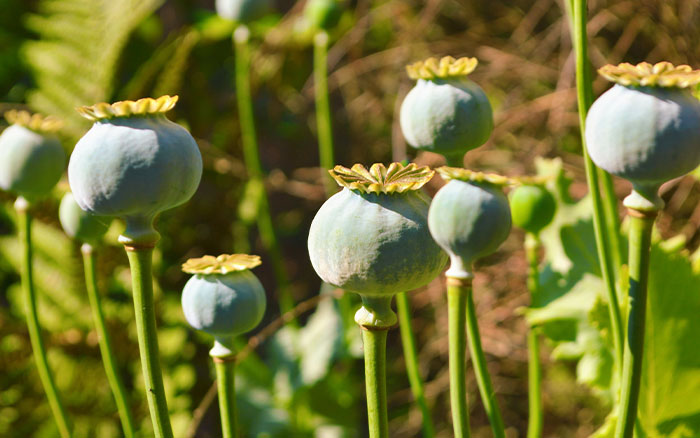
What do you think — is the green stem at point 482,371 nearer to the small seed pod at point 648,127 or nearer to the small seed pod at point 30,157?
the small seed pod at point 648,127

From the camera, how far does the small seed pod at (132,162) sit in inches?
11.3

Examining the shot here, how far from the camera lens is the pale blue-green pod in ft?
2.65

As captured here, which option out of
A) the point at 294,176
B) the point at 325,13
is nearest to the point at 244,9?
the point at 325,13

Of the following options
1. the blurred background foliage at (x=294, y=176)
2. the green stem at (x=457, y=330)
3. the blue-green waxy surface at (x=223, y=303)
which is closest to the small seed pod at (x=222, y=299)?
the blue-green waxy surface at (x=223, y=303)

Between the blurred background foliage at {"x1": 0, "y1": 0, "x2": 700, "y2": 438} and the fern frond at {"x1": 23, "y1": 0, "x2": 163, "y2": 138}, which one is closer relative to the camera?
the blurred background foliage at {"x1": 0, "y1": 0, "x2": 700, "y2": 438}

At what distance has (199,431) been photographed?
124 centimetres

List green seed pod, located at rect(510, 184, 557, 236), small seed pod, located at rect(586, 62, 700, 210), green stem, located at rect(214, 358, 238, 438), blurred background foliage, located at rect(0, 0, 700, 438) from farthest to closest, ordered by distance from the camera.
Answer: blurred background foliage, located at rect(0, 0, 700, 438), green seed pod, located at rect(510, 184, 557, 236), green stem, located at rect(214, 358, 238, 438), small seed pod, located at rect(586, 62, 700, 210)

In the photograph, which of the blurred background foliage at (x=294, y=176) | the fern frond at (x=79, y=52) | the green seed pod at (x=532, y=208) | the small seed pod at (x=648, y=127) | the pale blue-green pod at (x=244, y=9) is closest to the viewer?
the small seed pod at (x=648, y=127)

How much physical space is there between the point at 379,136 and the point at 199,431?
60 cm

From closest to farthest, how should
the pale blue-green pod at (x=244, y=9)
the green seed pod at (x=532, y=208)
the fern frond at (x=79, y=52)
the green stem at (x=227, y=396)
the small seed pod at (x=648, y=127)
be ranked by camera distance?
the small seed pod at (x=648, y=127) < the green stem at (x=227, y=396) < the green seed pod at (x=532, y=208) < the pale blue-green pod at (x=244, y=9) < the fern frond at (x=79, y=52)

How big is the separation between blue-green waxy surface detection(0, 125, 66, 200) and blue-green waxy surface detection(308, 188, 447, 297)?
21cm

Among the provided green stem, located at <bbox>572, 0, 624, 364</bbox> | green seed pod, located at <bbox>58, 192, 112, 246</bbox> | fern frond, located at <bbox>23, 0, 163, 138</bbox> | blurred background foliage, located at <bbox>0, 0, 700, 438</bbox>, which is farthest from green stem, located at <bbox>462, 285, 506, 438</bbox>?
fern frond, located at <bbox>23, 0, 163, 138</bbox>

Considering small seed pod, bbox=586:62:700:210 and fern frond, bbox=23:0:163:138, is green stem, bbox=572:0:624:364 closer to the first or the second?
small seed pod, bbox=586:62:700:210

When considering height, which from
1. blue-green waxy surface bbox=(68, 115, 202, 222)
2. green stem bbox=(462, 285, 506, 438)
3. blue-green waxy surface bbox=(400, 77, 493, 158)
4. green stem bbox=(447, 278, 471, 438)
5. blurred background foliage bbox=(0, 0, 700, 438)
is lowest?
blurred background foliage bbox=(0, 0, 700, 438)
